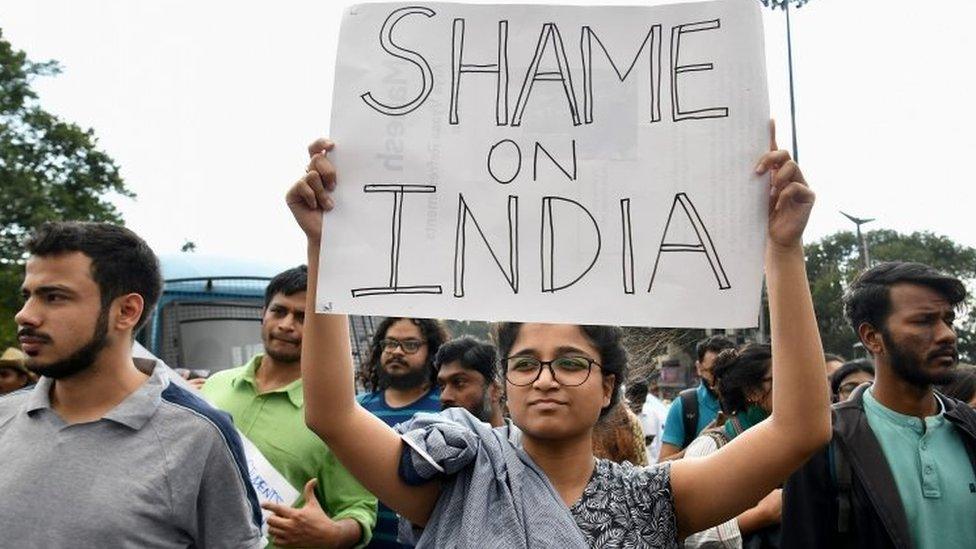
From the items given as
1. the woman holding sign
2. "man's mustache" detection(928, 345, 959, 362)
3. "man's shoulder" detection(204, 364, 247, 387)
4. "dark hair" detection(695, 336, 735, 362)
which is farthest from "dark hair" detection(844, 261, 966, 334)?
"dark hair" detection(695, 336, 735, 362)

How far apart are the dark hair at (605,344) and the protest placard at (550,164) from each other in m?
0.14

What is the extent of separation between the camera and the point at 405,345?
4.53 metres

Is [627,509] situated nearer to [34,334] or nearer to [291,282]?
[34,334]

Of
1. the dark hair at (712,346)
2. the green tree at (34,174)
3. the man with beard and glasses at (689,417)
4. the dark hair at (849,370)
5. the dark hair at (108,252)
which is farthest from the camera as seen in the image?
the green tree at (34,174)

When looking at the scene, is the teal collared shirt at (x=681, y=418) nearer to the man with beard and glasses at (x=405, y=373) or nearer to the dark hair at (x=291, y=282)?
the man with beard and glasses at (x=405, y=373)

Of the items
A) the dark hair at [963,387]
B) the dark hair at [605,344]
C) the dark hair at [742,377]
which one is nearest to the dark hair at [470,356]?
the dark hair at [742,377]

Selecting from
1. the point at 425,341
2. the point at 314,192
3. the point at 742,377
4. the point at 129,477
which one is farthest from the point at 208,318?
A: the point at 314,192

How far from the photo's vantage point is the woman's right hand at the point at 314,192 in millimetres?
2213

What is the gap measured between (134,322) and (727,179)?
5.27 feet

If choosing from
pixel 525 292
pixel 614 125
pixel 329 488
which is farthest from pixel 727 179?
pixel 329 488

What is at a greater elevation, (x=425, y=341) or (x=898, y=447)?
(x=425, y=341)

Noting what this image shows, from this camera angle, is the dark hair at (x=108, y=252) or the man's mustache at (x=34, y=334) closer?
the man's mustache at (x=34, y=334)

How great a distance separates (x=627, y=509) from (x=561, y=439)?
0.67ft

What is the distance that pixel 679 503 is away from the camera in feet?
7.50
